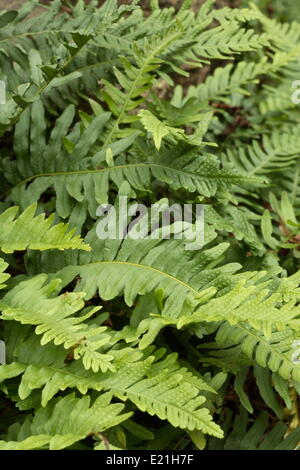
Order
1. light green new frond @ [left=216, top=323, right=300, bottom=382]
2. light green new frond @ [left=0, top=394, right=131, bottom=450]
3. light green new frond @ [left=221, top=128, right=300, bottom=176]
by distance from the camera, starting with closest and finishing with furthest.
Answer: light green new frond @ [left=0, top=394, right=131, bottom=450] → light green new frond @ [left=216, top=323, right=300, bottom=382] → light green new frond @ [left=221, top=128, right=300, bottom=176]

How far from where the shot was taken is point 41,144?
175cm

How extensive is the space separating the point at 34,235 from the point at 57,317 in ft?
0.76

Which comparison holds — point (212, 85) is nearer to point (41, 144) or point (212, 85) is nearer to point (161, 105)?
point (161, 105)

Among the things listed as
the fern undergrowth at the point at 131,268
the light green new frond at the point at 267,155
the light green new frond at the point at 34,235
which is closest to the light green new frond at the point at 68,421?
the fern undergrowth at the point at 131,268

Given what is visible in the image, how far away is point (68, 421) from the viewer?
4.17ft

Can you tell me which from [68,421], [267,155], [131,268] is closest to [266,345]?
[131,268]

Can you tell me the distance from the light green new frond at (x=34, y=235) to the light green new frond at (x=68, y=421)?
14.4 inches

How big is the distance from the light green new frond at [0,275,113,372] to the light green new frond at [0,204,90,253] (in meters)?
0.10

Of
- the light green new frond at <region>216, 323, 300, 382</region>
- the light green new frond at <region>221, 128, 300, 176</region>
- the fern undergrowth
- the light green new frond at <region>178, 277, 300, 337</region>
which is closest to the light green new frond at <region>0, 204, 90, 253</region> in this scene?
the fern undergrowth

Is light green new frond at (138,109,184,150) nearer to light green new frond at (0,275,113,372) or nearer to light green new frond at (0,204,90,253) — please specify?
light green new frond at (0,204,90,253)

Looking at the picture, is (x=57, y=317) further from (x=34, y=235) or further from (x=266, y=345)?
(x=266, y=345)

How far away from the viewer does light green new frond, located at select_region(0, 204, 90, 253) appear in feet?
4.51

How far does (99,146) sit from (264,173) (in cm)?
76
